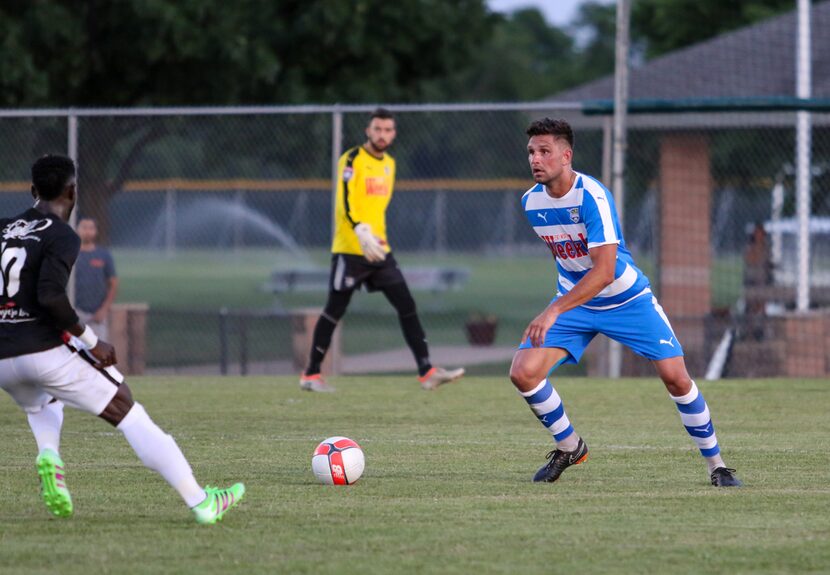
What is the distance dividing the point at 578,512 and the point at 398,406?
521 centimetres

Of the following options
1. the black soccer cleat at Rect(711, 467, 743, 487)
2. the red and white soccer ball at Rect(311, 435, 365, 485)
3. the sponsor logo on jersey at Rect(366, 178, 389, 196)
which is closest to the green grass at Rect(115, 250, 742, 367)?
the sponsor logo on jersey at Rect(366, 178, 389, 196)

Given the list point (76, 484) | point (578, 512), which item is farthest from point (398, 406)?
point (578, 512)

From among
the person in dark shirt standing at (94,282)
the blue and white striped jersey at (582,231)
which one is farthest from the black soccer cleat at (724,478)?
the person in dark shirt standing at (94,282)

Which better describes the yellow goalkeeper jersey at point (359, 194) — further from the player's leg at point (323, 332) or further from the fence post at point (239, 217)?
the fence post at point (239, 217)

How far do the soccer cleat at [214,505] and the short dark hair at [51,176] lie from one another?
1548 millimetres

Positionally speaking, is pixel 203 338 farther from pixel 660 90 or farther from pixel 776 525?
pixel 776 525

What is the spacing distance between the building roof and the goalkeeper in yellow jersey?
29.3 ft

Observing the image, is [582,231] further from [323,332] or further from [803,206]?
[803,206]

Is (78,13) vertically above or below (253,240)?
above

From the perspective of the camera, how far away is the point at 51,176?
6758mm

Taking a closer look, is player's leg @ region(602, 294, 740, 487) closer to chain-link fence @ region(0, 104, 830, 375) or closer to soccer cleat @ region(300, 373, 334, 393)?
soccer cleat @ region(300, 373, 334, 393)

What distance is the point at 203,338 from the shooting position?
25.7 meters

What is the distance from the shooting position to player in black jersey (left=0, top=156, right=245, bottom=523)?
21.3ft

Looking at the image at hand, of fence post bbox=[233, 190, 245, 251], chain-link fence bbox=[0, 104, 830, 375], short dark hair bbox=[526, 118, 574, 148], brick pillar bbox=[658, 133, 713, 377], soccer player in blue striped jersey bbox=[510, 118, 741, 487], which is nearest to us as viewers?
soccer player in blue striped jersey bbox=[510, 118, 741, 487]
